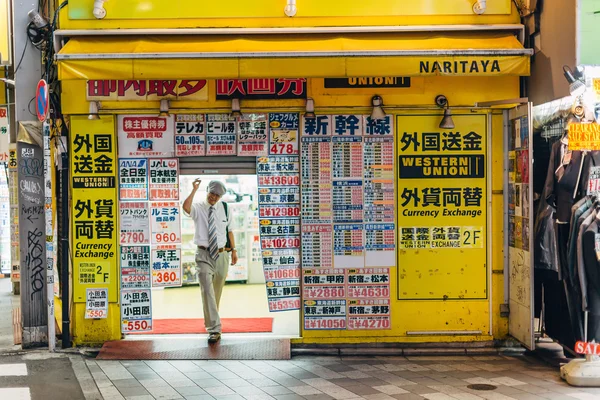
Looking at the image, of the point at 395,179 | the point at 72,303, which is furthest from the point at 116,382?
the point at 395,179

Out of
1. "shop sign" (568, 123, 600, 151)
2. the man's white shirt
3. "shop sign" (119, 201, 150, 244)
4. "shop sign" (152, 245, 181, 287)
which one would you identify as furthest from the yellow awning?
"shop sign" (152, 245, 181, 287)

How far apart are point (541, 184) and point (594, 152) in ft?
4.81

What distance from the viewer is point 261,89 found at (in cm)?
1018

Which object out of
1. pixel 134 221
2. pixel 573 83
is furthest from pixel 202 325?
pixel 573 83

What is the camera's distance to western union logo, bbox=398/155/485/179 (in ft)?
33.5

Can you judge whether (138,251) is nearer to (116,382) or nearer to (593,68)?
(116,382)

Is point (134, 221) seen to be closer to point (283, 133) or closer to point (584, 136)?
point (283, 133)

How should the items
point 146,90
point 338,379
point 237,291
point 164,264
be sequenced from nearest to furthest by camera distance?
1. point 338,379
2. point 146,90
3. point 164,264
4. point 237,291

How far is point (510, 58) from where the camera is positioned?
9391 millimetres

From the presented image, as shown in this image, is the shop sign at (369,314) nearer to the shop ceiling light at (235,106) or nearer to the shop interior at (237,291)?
the shop interior at (237,291)

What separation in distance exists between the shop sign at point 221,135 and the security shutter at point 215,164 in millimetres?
131

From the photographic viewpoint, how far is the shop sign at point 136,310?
1027 cm

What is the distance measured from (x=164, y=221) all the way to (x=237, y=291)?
3959mm

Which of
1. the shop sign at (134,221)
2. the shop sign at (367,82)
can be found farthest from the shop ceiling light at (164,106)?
the shop sign at (367,82)
